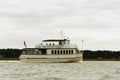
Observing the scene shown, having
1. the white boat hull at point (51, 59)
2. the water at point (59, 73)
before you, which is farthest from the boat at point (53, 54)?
the water at point (59, 73)

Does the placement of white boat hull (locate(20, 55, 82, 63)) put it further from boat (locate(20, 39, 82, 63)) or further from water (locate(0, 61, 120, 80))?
water (locate(0, 61, 120, 80))

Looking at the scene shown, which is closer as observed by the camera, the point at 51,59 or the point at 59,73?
the point at 59,73

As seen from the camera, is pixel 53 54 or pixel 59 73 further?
pixel 53 54

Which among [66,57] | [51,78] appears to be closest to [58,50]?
[66,57]

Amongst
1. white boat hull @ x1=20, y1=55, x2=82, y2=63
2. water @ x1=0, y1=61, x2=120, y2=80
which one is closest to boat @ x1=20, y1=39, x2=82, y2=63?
white boat hull @ x1=20, y1=55, x2=82, y2=63

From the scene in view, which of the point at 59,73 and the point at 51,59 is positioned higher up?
the point at 59,73

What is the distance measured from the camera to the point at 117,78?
69.8 meters

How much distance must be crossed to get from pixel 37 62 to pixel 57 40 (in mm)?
7908

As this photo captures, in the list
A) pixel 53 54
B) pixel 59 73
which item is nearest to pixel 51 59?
pixel 53 54

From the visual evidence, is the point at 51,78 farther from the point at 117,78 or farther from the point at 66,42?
the point at 66,42

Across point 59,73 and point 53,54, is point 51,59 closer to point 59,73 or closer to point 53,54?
point 53,54

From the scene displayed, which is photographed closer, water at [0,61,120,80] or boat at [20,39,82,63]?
water at [0,61,120,80]

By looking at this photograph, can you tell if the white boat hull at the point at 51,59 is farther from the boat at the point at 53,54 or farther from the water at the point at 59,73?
the water at the point at 59,73

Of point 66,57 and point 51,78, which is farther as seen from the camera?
point 66,57
